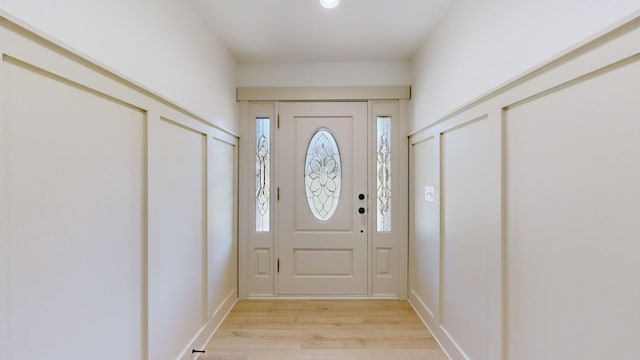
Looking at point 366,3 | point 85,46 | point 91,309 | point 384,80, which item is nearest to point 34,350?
point 91,309

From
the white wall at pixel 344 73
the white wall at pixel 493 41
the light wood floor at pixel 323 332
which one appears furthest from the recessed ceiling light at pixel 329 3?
the light wood floor at pixel 323 332

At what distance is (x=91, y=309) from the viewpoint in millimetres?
1214

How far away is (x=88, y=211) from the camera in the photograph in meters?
1.21

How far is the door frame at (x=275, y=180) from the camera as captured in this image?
3289 millimetres

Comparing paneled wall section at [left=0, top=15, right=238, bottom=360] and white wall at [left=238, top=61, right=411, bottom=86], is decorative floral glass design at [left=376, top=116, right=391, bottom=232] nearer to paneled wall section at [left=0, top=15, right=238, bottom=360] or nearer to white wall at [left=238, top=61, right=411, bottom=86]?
white wall at [left=238, top=61, right=411, bottom=86]

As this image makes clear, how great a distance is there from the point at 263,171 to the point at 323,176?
2.15ft

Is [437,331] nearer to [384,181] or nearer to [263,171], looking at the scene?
[384,181]

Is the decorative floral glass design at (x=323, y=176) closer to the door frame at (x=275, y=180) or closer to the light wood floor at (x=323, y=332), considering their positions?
the door frame at (x=275, y=180)

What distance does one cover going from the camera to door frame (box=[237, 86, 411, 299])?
10.8 feet

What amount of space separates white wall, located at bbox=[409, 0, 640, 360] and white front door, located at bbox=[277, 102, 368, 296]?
1.09 metres

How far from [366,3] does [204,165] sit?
169 centimetres

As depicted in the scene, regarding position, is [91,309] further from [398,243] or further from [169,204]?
[398,243]

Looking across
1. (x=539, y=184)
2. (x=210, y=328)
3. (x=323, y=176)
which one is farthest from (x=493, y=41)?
(x=210, y=328)

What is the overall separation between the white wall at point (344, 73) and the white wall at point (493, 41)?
35cm
